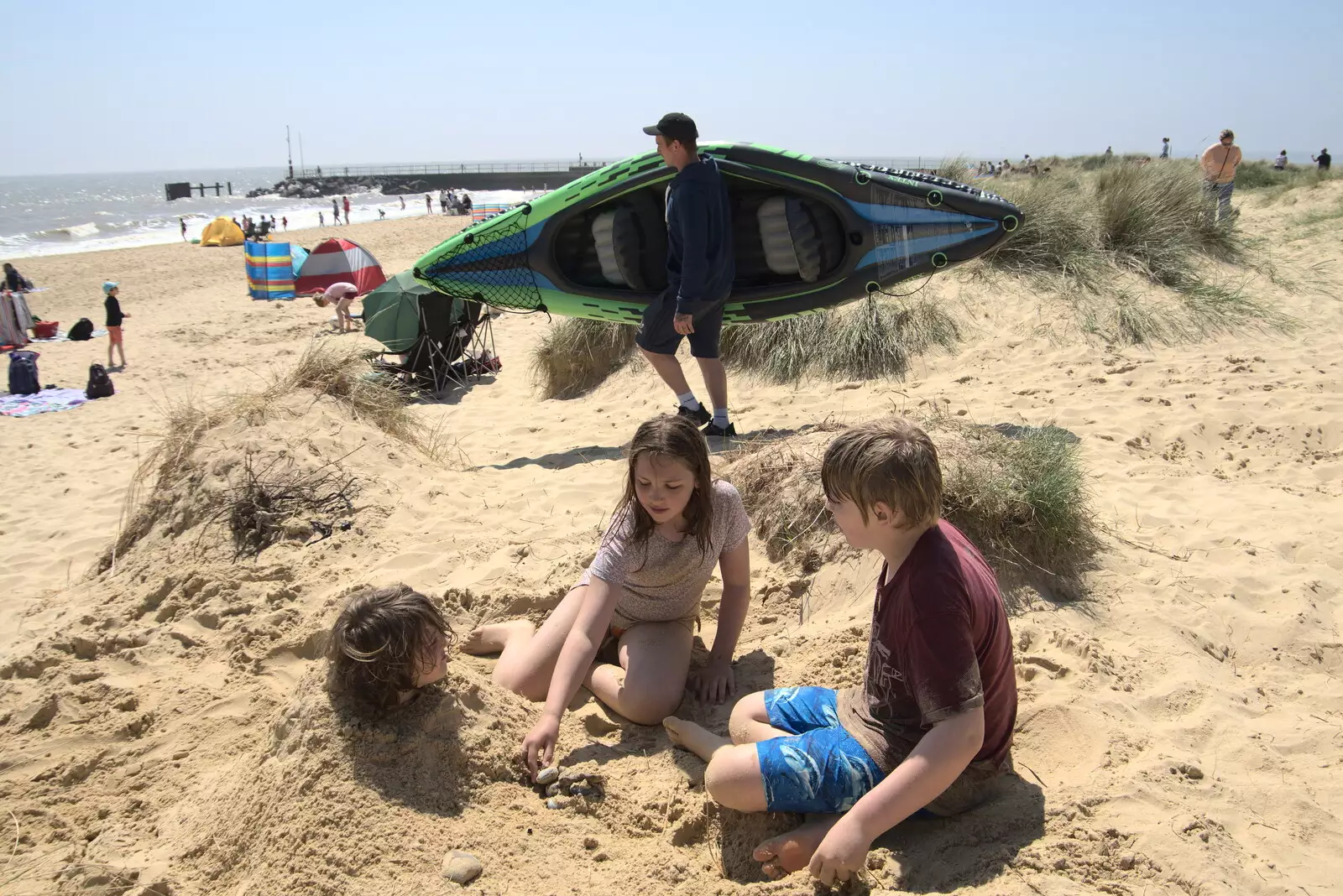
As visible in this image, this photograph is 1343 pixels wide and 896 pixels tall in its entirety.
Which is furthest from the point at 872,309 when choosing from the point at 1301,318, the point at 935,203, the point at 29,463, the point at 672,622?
the point at 29,463

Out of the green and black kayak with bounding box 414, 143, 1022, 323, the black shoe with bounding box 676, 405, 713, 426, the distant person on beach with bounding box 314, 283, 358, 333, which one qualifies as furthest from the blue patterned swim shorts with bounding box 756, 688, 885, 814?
the distant person on beach with bounding box 314, 283, 358, 333

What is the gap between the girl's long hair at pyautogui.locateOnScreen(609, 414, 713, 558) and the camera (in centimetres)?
262

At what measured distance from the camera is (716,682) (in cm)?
288

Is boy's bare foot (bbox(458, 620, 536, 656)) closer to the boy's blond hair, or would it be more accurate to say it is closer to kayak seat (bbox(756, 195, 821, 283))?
the boy's blond hair

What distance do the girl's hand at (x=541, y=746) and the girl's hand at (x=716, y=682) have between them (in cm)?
57

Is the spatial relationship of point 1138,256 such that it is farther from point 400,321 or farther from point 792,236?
point 400,321

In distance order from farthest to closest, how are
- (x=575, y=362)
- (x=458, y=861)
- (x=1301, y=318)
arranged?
(x=575, y=362) → (x=1301, y=318) → (x=458, y=861)

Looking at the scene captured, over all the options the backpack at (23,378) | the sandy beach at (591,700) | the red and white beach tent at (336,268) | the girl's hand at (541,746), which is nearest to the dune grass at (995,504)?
the sandy beach at (591,700)

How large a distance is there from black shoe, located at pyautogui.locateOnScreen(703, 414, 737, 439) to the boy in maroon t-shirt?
124 inches

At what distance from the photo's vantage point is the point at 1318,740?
2420 millimetres

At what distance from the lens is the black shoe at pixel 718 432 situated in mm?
5352

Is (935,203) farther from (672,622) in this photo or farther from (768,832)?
(768,832)

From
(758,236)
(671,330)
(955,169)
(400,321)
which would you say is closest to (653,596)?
(671,330)

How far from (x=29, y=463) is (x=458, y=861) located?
21.2 ft
